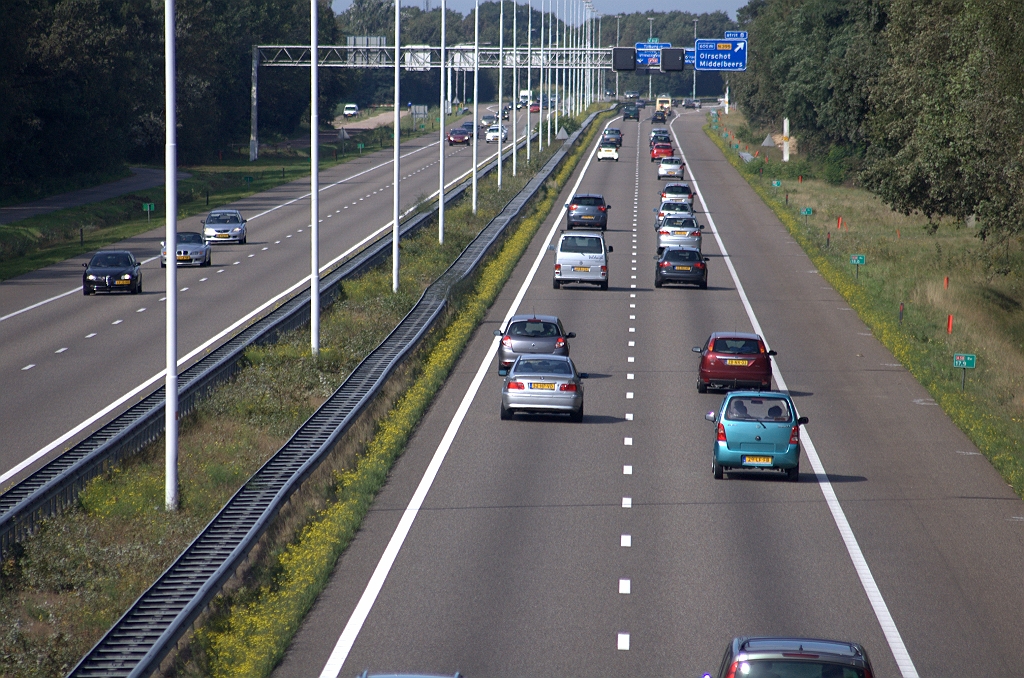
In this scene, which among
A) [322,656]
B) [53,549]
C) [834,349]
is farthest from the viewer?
[834,349]

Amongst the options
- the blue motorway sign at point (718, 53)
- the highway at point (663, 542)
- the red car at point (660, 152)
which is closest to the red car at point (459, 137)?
the red car at point (660, 152)

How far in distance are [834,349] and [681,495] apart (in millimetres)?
16646

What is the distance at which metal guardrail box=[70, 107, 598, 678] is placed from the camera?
13.9 m

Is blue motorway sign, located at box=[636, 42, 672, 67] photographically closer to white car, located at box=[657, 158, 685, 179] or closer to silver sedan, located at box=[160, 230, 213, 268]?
white car, located at box=[657, 158, 685, 179]

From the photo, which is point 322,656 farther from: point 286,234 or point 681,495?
point 286,234

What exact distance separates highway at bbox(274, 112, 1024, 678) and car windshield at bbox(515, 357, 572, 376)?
1157 mm

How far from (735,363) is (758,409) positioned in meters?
7.04

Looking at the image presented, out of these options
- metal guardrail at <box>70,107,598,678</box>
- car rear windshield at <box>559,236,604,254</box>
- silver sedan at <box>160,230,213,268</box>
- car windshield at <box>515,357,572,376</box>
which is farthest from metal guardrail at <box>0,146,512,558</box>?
silver sedan at <box>160,230,213,268</box>

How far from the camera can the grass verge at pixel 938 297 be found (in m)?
29.4

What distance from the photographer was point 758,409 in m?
23.5

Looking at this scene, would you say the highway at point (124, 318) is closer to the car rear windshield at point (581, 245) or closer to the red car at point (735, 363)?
the car rear windshield at point (581, 245)

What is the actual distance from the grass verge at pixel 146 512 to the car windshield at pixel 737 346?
7.40 meters

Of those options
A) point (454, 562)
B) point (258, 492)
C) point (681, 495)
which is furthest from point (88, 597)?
point (681, 495)

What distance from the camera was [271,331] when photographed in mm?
33938
